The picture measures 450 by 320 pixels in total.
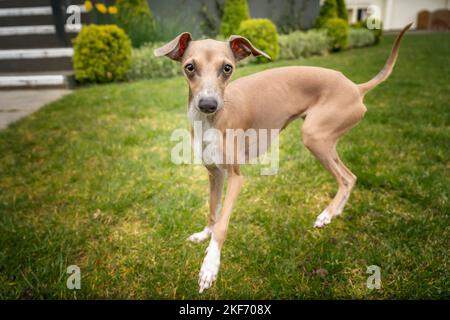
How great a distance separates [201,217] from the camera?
3.16 m

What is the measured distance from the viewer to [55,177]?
3.83m

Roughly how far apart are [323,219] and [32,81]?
8.00 meters

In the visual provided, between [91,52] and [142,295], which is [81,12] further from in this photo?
[142,295]

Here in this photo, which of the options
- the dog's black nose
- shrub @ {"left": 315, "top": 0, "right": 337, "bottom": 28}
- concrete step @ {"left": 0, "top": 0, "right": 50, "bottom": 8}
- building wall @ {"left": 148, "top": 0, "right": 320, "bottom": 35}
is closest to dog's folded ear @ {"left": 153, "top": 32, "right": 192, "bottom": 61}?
the dog's black nose

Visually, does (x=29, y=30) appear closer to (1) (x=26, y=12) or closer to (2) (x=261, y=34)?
(1) (x=26, y=12)

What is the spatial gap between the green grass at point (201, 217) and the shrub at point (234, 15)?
7108mm

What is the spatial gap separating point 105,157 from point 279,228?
8.26 ft

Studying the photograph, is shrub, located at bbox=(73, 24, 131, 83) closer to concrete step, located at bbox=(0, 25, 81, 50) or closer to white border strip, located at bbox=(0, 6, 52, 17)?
concrete step, located at bbox=(0, 25, 81, 50)

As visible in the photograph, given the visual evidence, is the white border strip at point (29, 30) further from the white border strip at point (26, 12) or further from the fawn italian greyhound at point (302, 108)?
the fawn italian greyhound at point (302, 108)

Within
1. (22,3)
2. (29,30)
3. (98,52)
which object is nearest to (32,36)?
(29,30)

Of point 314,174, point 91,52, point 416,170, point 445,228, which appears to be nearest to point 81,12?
point 91,52

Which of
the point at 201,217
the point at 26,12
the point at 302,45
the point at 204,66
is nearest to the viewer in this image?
the point at 204,66

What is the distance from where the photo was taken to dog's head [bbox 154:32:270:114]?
2.05 metres

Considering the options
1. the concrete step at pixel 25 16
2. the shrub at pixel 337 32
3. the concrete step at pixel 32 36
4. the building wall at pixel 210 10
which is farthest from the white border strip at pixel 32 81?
the shrub at pixel 337 32
